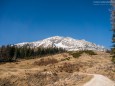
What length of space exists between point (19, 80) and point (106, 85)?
16027 millimetres

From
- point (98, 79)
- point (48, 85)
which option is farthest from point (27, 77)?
point (98, 79)

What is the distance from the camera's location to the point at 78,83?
3488cm

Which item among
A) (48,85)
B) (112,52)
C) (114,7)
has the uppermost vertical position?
(114,7)

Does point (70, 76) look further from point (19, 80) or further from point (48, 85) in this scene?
point (19, 80)

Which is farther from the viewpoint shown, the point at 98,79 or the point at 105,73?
the point at 105,73

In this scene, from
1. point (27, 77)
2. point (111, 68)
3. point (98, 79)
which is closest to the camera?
point (98, 79)

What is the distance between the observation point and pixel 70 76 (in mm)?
39281

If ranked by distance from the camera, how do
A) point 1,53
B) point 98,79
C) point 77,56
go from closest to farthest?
point 98,79 → point 77,56 → point 1,53

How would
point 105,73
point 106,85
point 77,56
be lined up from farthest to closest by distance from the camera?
point 77,56, point 105,73, point 106,85

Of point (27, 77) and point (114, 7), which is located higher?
point (114, 7)

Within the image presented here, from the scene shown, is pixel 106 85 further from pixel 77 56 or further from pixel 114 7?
pixel 77 56

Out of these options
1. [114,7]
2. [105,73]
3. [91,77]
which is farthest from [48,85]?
[114,7]

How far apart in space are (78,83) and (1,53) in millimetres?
114324

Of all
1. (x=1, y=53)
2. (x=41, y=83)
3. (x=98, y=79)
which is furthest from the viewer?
(x=1, y=53)
